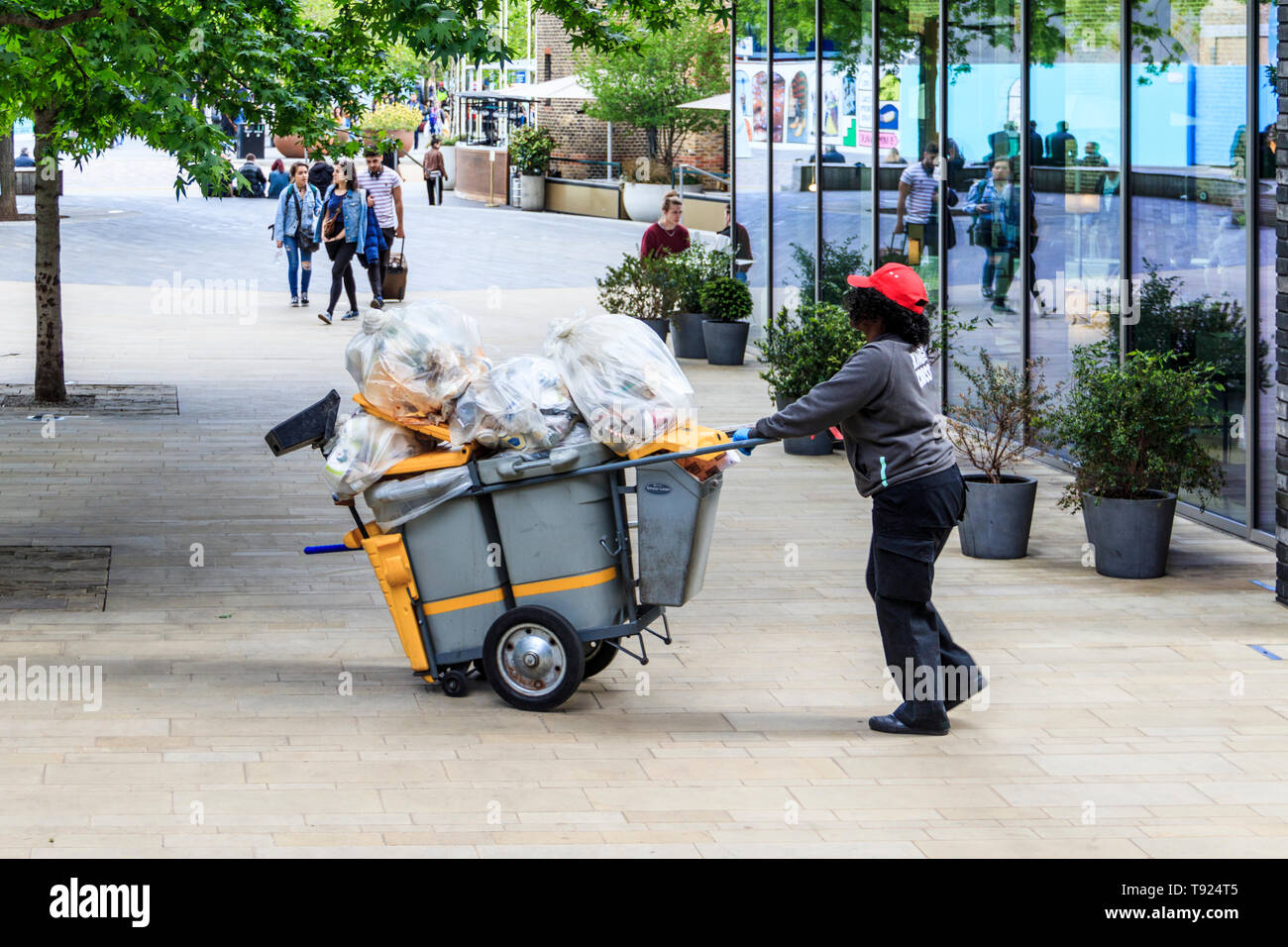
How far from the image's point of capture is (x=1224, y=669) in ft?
22.9

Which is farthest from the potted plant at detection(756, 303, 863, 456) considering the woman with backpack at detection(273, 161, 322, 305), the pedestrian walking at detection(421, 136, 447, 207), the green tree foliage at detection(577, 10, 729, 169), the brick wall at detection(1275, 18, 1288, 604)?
the pedestrian walking at detection(421, 136, 447, 207)

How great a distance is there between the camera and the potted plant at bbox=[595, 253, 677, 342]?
1747cm

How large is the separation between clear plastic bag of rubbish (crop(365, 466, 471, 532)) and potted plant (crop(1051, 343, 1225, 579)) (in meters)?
3.77

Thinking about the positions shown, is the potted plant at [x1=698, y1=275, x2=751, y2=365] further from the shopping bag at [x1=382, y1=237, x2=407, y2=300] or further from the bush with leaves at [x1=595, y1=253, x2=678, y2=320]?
the shopping bag at [x1=382, y1=237, x2=407, y2=300]

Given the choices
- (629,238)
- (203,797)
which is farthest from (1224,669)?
(629,238)

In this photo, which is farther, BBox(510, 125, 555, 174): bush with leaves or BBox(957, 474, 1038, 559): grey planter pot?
BBox(510, 125, 555, 174): bush with leaves

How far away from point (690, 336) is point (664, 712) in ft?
38.6

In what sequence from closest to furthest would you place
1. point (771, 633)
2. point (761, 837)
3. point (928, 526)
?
point (761, 837), point (928, 526), point (771, 633)

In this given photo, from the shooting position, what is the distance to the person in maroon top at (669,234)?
18281 millimetres

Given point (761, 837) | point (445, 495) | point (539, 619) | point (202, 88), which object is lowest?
point (761, 837)

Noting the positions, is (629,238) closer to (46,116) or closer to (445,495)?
(46,116)

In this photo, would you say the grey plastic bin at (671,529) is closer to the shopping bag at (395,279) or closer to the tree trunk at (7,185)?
the shopping bag at (395,279)

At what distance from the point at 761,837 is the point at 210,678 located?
2.72 meters

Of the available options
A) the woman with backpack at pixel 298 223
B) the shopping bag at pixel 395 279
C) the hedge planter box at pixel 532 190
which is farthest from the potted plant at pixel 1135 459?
the hedge planter box at pixel 532 190
